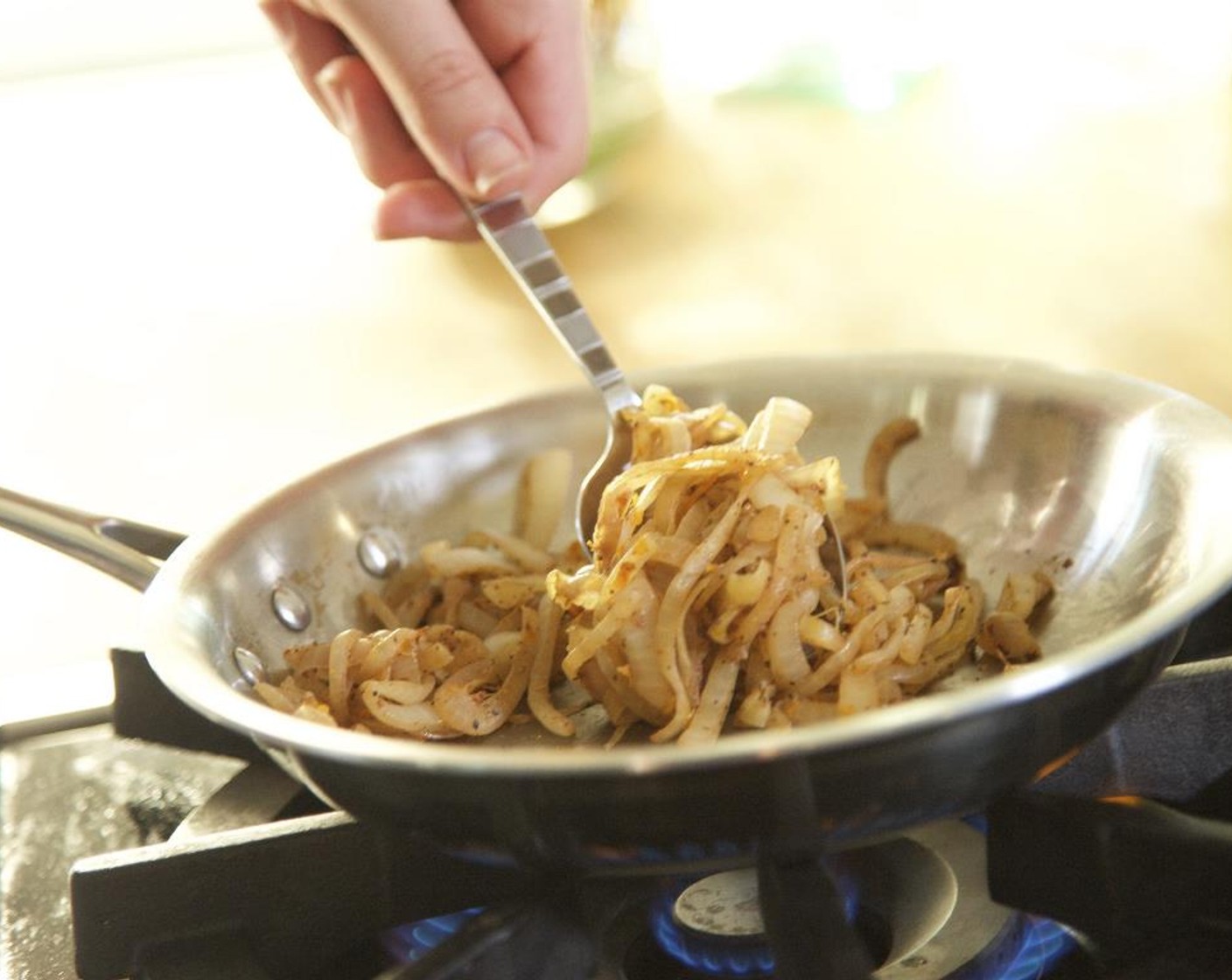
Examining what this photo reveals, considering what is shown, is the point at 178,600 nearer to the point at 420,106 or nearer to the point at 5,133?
the point at 420,106

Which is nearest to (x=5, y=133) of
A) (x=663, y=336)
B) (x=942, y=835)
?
(x=663, y=336)

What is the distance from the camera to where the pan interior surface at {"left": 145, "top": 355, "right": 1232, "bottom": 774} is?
767 millimetres

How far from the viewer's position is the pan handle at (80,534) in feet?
3.03

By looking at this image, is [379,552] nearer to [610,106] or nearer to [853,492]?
[853,492]

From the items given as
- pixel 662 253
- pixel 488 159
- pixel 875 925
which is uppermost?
pixel 488 159

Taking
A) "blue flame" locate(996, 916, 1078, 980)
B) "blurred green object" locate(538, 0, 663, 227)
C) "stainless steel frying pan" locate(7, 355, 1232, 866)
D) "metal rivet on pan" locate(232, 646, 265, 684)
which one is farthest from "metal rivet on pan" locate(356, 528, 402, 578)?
"blurred green object" locate(538, 0, 663, 227)

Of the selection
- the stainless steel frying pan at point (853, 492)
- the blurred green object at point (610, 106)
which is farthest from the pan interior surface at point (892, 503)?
the blurred green object at point (610, 106)

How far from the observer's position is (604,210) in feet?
6.43

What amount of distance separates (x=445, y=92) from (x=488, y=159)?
51 mm

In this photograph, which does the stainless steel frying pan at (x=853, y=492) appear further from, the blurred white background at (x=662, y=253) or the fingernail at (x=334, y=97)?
the fingernail at (x=334, y=97)

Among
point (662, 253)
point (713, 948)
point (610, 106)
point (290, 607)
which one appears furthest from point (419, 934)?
point (610, 106)

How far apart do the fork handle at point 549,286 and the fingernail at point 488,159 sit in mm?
34

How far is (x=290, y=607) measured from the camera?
3.25 ft

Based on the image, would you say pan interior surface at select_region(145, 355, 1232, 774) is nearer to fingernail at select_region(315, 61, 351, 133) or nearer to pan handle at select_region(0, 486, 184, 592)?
pan handle at select_region(0, 486, 184, 592)
